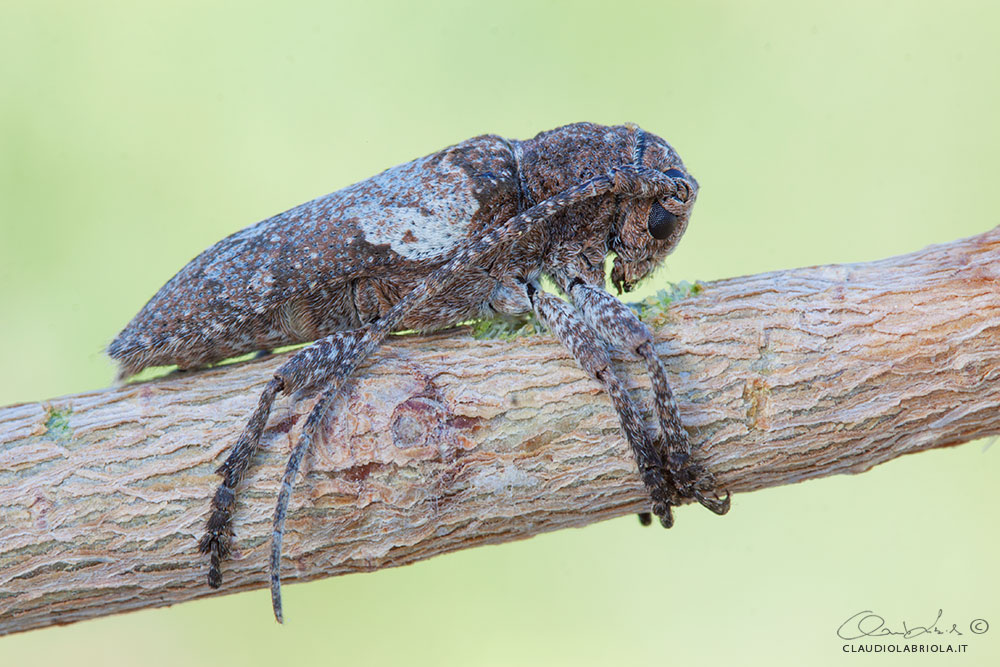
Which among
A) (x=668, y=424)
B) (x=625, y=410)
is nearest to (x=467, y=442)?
(x=625, y=410)

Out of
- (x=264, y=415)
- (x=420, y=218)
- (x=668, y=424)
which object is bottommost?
(x=668, y=424)

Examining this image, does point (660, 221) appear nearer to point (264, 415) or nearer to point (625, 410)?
point (625, 410)

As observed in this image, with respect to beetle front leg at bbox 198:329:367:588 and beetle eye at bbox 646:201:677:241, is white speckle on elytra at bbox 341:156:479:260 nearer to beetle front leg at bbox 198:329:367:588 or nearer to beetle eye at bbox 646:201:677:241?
beetle front leg at bbox 198:329:367:588

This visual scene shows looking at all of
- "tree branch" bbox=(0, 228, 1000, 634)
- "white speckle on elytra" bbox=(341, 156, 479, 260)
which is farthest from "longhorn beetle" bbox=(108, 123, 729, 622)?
"tree branch" bbox=(0, 228, 1000, 634)

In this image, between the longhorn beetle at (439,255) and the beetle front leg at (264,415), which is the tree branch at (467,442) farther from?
the longhorn beetle at (439,255)

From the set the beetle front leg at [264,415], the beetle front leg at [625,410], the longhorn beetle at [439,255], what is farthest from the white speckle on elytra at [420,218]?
the beetle front leg at [625,410]

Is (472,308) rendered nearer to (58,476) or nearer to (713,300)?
(713,300)

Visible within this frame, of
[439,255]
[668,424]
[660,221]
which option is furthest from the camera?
[660,221]
